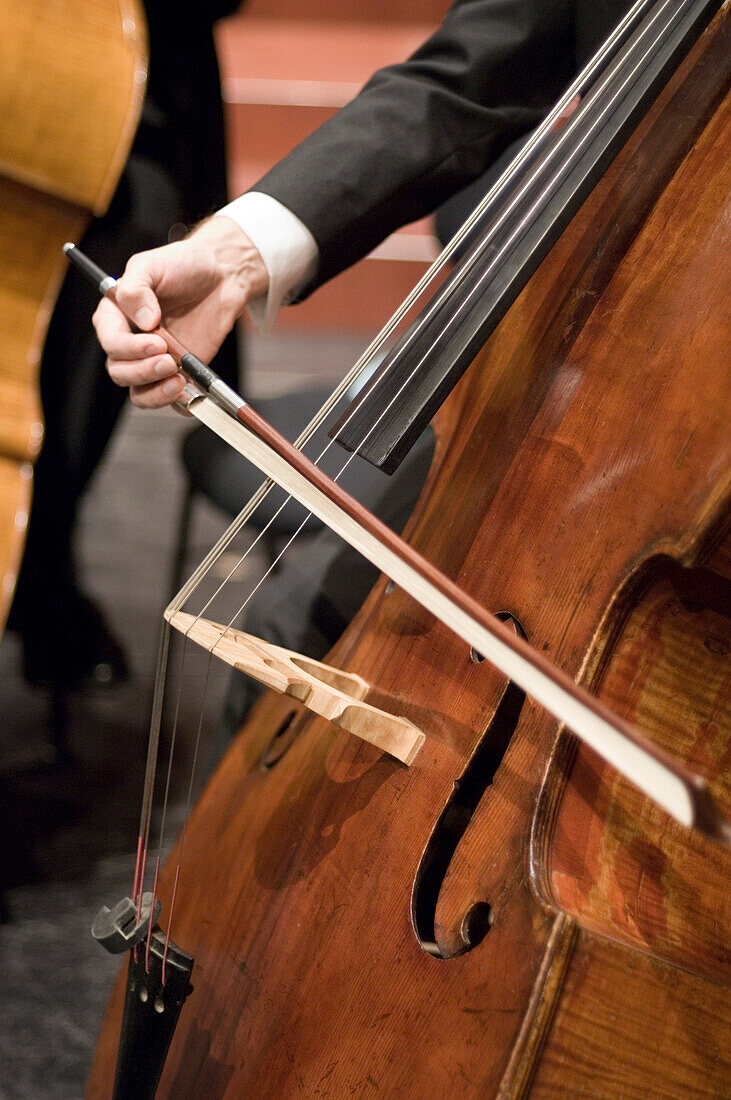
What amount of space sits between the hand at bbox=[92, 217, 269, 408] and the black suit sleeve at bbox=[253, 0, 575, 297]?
6 centimetres

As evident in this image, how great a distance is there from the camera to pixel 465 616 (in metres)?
0.38

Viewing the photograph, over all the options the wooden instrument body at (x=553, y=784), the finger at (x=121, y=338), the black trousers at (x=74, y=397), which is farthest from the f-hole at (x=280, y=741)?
the black trousers at (x=74, y=397)

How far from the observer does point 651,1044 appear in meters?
0.39

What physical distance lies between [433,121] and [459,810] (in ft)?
1.77

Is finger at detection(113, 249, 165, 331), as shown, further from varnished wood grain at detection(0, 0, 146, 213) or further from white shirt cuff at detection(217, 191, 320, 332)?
varnished wood grain at detection(0, 0, 146, 213)

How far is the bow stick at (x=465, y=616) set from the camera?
295 mm

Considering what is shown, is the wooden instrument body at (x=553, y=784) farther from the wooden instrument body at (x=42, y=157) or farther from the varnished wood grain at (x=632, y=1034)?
the wooden instrument body at (x=42, y=157)

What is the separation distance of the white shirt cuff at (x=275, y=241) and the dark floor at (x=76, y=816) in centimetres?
63

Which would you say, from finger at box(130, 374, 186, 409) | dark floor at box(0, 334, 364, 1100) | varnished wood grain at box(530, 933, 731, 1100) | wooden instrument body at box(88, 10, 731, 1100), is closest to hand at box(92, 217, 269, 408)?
finger at box(130, 374, 186, 409)

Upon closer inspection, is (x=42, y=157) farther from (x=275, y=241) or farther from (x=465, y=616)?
(x=465, y=616)

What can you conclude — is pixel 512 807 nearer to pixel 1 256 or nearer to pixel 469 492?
pixel 469 492

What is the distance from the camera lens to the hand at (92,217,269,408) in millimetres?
578

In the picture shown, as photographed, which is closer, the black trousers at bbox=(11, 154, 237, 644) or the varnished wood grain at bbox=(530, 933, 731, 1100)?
the varnished wood grain at bbox=(530, 933, 731, 1100)

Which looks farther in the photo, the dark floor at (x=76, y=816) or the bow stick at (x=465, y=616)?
the dark floor at (x=76, y=816)
